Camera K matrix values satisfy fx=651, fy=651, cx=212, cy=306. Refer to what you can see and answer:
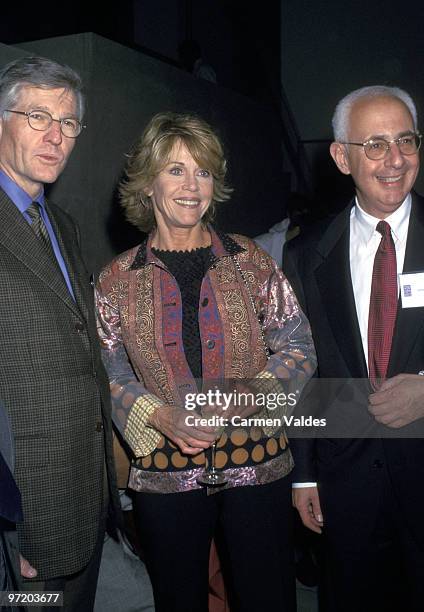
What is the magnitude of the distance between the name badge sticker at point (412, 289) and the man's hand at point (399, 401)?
213mm

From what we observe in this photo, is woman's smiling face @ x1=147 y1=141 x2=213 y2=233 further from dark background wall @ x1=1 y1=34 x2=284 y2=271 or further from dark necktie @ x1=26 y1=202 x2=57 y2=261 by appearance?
dark background wall @ x1=1 y1=34 x2=284 y2=271

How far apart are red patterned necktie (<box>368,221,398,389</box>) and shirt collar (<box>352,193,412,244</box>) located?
5 centimetres

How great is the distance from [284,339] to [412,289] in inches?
16.3

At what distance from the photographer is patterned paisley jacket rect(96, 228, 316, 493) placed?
1.96 meters

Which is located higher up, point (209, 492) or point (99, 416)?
point (99, 416)

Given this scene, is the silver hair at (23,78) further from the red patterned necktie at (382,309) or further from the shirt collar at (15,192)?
the red patterned necktie at (382,309)

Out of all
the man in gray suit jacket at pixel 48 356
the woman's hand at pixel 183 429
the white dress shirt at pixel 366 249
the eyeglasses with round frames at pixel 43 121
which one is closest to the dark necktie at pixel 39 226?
the man in gray suit jacket at pixel 48 356

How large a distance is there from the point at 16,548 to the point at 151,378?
0.79 meters

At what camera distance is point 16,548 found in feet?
4.25

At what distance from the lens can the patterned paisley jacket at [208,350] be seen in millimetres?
1963

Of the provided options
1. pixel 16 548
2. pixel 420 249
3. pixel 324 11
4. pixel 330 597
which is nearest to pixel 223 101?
pixel 420 249

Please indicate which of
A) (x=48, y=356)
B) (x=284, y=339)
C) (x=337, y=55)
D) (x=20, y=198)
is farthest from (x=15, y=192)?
(x=337, y=55)

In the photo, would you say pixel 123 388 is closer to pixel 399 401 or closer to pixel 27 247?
pixel 27 247

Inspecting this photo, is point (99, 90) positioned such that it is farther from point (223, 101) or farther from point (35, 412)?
point (35, 412)
